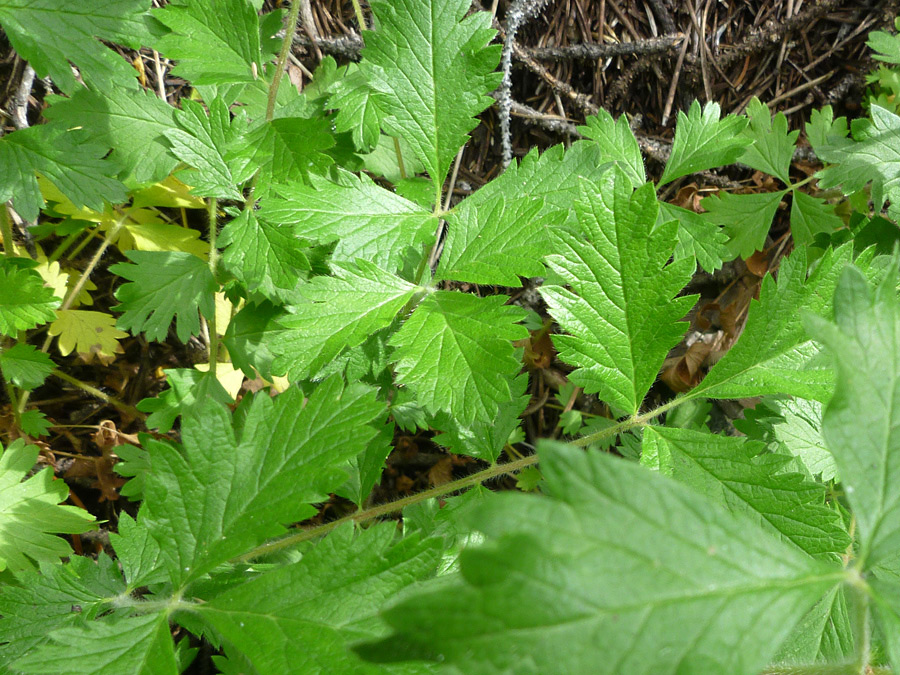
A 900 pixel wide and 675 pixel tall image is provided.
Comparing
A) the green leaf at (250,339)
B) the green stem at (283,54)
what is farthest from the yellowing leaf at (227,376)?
the green stem at (283,54)

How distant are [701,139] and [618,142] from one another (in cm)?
32

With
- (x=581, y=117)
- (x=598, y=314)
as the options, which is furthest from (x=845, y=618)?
(x=581, y=117)

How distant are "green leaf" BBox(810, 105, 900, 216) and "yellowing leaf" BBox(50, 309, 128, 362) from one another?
280cm

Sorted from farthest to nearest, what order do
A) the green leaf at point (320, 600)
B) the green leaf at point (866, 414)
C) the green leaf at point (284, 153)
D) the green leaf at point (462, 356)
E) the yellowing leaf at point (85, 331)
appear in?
the yellowing leaf at point (85, 331)
the green leaf at point (284, 153)
the green leaf at point (462, 356)
the green leaf at point (320, 600)
the green leaf at point (866, 414)

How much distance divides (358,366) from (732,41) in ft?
8.22

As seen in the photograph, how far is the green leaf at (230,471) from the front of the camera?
1.39 m

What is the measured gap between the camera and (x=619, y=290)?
5.13ft

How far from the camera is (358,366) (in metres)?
2.06

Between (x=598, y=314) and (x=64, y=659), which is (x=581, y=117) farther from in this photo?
(x=64, y=659)

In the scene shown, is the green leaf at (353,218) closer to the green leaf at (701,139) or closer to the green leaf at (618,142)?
the green leaf at (618,142)

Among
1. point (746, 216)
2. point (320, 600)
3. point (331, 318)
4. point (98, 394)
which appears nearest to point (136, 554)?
point (320, 600)

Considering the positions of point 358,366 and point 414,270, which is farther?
point 414,270

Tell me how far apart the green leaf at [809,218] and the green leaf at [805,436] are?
3.23ft

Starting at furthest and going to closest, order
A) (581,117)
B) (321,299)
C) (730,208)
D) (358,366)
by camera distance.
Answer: (581,117)
(730,208)
(358,366)
(321,299)
